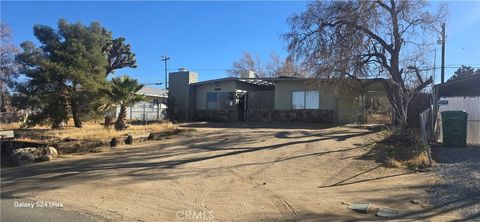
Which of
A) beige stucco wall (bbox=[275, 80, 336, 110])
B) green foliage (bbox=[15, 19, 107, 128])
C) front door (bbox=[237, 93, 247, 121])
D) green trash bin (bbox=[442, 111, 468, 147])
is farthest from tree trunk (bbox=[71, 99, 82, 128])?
green trash bin (bbox=[442, 111, 468, 147])

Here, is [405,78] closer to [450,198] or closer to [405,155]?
[405,155]

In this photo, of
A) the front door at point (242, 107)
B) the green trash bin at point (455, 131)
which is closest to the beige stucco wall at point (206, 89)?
the front door at point (242, 107)

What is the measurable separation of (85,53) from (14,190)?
17.5 meters

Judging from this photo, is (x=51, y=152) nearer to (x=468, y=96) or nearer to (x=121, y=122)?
(x=121, y=122)

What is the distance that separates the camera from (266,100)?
33156mm

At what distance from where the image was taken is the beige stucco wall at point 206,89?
33062 mm

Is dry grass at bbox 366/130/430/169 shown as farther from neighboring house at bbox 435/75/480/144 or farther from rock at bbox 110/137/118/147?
rock at bbox 110/137/118/147

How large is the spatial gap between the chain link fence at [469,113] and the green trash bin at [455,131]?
1.69 m

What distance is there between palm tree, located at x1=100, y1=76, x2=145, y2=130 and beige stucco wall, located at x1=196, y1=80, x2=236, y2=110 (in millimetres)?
10179

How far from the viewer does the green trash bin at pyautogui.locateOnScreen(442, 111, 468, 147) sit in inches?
561

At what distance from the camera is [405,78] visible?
23203 millimetres

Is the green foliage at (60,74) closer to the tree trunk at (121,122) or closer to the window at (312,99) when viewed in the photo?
the tree trunk at (121,122)

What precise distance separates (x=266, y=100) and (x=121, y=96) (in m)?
13.0

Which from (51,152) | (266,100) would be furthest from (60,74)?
(266,100)
